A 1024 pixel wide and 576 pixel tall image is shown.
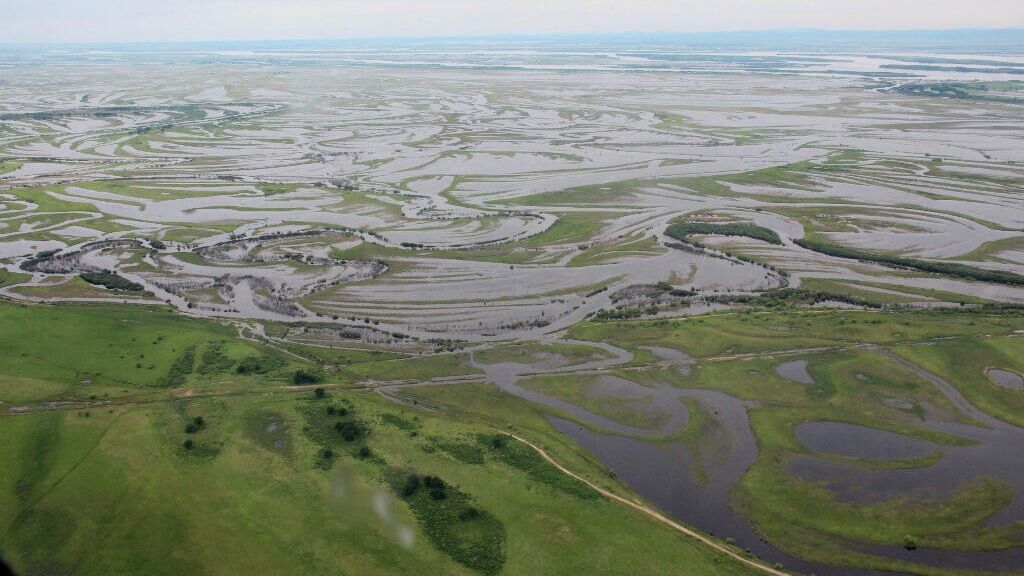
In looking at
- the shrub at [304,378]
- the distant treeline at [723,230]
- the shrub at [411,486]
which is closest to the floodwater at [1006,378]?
the distant treeline at [723,230]

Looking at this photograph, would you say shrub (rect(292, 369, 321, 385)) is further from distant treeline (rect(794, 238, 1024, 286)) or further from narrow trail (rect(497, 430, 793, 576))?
distant treeline (rect(794, 238, 1024, 286))

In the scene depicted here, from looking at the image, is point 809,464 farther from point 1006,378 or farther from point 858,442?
point 1006,378

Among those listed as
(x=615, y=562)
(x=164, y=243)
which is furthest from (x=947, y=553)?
(x=164, y=243)

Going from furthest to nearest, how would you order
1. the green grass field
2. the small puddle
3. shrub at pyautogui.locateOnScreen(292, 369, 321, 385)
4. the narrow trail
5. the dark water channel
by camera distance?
the small puddle → shrub at pyautogui.locateOnScreen(292, 369, 321, 385) → the dark water channel → the green grass field → the narrow trail

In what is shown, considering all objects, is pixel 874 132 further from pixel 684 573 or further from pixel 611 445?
pixel 684 573

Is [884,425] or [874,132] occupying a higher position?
[874,132]

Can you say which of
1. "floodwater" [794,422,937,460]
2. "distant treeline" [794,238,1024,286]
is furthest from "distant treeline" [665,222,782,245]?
"floodwater" [794,422,937,460]
